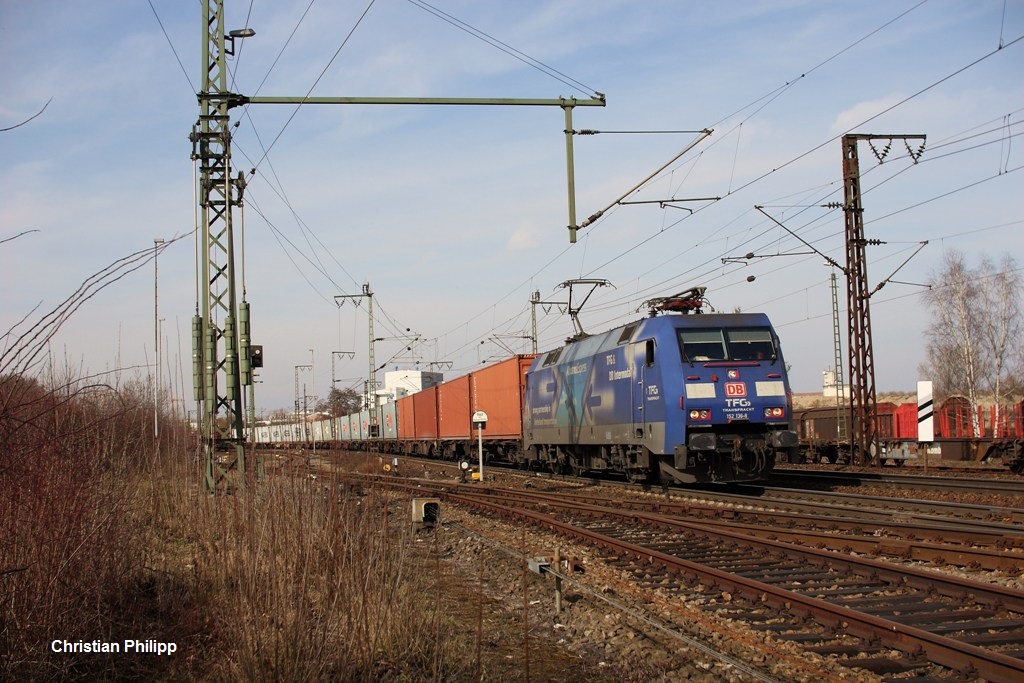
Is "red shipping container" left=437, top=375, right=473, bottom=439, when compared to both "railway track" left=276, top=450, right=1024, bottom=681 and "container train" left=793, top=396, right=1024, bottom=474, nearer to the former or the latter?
"container train" left=793, top=396, right=1024, bottom=474

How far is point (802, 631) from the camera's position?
7.13m

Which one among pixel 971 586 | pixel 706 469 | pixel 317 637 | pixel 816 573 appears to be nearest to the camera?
pixel 317 637

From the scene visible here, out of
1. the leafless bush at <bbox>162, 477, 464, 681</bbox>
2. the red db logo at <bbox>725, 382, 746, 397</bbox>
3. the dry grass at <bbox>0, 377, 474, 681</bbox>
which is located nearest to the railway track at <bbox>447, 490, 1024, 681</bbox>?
the dry grass at <bbox>0, 377, 474, 681</bbox>

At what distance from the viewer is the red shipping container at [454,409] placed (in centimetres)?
3484

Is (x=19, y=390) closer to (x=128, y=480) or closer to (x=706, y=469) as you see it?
(x=128, y=480)

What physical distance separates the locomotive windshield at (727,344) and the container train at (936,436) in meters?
8.85

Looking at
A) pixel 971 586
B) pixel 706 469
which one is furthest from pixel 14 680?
pixel 706 469

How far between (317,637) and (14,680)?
1.80m

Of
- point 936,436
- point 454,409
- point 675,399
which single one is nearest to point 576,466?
point 675,399

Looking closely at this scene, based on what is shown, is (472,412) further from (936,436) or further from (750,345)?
(936,436)

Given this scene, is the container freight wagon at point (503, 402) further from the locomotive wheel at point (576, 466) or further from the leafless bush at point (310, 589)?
the leafless bush at point (310, 589)

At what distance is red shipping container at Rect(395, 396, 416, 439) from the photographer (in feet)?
152

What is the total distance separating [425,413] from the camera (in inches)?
1682

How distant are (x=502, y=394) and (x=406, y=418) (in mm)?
17817
